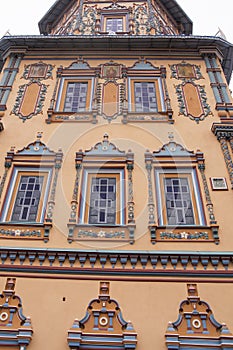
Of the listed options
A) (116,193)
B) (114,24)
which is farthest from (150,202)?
(114,24)

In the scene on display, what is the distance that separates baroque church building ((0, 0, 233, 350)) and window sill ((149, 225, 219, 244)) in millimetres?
25

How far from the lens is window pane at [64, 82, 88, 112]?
11711 millimetres

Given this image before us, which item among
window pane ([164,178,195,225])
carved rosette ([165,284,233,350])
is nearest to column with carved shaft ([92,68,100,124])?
window pane ([164,178,195,225])

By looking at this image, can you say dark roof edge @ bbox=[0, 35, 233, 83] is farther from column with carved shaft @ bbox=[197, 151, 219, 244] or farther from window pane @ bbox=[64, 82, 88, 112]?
column with carved shaft @ bbox=[197, 151, 219, 244]

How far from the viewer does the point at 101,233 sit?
8.61 metres

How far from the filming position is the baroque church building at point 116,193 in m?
7.35

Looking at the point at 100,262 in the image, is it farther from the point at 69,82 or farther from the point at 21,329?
the point at 69,82

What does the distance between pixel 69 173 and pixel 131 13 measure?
30.3 ft

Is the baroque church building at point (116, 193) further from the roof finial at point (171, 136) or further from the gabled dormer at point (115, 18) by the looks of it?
the gabled dormer at point (115, 18)

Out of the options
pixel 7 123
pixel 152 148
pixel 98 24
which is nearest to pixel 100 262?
pixel 152 148

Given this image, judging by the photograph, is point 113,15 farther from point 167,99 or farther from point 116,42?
point 167,99

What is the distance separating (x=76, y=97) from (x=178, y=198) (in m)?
4.88

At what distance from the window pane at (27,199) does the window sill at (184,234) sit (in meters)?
2.88

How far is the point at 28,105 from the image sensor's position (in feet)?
38.6
